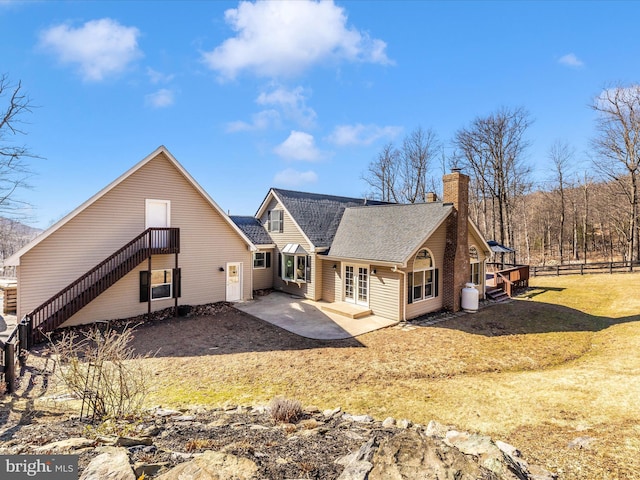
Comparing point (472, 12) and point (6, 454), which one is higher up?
point (472, 12)

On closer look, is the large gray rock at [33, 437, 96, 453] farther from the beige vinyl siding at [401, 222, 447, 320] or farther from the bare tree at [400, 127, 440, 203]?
the bare tree at [400, 127, 440, 203]

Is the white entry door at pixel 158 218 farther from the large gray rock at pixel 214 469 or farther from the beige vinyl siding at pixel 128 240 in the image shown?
the large gray rock at pixel 214 469

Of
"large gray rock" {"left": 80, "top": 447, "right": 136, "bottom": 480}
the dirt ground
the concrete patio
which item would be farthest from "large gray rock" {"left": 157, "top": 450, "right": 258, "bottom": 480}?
the concrete patio

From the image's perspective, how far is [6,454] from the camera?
338cm

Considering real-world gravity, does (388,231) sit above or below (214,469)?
above

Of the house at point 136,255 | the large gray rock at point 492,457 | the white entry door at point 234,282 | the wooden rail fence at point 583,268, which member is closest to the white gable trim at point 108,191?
the house at point 136,255

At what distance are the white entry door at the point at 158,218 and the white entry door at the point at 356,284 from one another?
350 inches

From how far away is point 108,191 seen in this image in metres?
→ 13.0

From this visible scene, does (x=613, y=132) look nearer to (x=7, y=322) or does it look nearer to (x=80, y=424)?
(x=80, y=424)

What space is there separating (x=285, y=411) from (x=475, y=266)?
15.7m

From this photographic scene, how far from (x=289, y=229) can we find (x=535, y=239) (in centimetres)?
4247

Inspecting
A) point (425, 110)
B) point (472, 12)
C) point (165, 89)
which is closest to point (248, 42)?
point (165, 89)

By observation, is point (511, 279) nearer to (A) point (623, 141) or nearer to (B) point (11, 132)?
(A) point (623, 141)

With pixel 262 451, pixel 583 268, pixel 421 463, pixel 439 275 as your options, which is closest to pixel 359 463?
pixel 421 463
